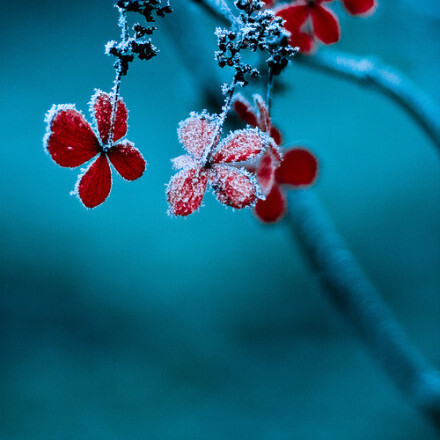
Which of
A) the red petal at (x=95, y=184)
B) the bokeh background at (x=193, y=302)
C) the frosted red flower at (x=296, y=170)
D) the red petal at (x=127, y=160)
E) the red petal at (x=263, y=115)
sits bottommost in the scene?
the red petal at (x=95, y=184)

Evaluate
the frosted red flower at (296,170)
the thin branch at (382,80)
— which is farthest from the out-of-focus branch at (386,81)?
the frosted red flower at (296,170)

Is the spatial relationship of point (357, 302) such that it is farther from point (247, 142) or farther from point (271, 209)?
point (247, 142)

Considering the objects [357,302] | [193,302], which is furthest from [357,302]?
[193,302]

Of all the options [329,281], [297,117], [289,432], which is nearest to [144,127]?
[297,117]

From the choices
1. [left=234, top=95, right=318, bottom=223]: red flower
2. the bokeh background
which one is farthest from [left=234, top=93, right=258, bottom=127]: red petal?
the bokeh background

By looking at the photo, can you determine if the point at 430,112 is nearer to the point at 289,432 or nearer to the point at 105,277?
the point at 289,432

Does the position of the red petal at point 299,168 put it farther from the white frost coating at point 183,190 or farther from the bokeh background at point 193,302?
the bokeh background at point 193,302
